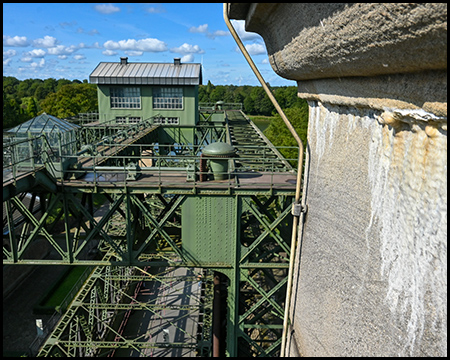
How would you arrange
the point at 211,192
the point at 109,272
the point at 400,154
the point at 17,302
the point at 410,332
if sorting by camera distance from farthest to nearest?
the point at 17,302 → the point at 109,272 → the point at 211,192 → the point at 400,154 → the point at 410,332

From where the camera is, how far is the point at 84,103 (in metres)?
55.2

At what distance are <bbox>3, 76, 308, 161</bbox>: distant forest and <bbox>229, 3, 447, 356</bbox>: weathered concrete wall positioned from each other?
19.1 m

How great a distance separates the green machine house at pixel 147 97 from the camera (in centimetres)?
2647

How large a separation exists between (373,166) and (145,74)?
25925 millimetres

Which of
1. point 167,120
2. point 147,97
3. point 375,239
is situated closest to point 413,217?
point 375,239

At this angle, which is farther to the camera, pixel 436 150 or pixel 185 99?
pixel 185 99

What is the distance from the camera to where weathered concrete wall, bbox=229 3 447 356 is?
190cm

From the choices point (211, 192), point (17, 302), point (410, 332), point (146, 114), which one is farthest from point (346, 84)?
point (146, 114)

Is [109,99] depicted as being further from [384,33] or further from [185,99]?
[384,33]

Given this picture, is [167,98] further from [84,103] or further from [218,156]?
[84,103]

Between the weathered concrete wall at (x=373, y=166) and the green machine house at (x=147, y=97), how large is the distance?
2380cm

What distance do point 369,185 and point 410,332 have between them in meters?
1.05

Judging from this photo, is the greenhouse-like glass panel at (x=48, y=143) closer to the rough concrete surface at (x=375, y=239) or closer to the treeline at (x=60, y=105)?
the rough concrete surface at (x=375, y=239)

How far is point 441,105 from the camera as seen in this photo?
1.83m
